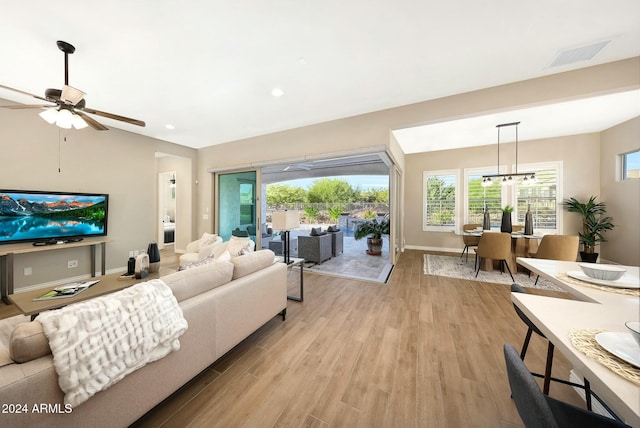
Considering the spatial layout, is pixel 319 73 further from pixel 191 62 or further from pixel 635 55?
pixel 635 55

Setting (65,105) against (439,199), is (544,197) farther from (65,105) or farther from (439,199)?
(65,105)

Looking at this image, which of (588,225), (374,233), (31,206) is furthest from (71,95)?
(588,225)

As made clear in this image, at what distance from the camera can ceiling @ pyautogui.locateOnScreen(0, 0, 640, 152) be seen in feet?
5.64

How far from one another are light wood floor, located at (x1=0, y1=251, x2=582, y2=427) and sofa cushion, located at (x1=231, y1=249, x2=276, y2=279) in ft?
2.12

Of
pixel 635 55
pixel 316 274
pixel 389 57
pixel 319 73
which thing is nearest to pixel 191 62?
pixel 319 73

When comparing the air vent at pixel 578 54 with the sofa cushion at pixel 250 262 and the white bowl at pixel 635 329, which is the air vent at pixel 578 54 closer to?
the white bowl at pixel 635 329

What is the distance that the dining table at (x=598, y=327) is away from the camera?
525 millimetres

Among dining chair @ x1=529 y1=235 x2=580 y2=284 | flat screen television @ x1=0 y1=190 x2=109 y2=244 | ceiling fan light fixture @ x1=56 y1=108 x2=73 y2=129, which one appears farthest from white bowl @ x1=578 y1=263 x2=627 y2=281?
flat screen television @ x1=0 y1=190 x2=109 y2=244

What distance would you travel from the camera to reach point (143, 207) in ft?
14.9

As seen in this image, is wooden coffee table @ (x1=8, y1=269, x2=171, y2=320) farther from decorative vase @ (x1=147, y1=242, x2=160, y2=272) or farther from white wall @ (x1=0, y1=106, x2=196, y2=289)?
white wall @ (x1=0, y1=106, x2=196, y2=289)

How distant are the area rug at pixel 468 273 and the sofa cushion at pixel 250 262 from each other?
313 centimetres

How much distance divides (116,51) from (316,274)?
380cm

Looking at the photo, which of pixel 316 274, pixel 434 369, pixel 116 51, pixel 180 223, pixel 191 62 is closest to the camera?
pixel 434 369

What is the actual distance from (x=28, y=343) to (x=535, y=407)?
1.77 metres
